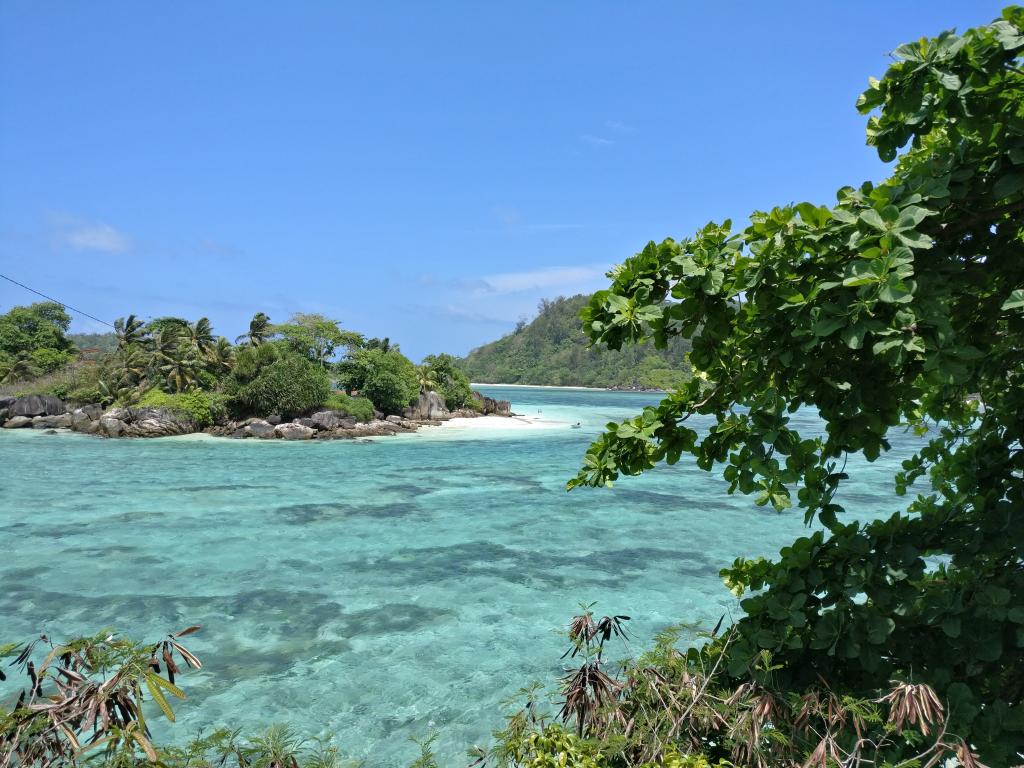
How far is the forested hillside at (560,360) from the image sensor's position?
5492 inches

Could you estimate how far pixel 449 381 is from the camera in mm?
53562

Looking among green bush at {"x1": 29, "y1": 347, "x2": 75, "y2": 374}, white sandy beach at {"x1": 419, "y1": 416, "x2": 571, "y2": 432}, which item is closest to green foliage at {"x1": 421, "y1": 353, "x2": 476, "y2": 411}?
white sandy beach at {"x1": 419, "y1": 416, "x2": 571, "y2": 432}

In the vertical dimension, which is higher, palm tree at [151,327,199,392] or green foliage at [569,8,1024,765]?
palm tree at [151,327,199,392]

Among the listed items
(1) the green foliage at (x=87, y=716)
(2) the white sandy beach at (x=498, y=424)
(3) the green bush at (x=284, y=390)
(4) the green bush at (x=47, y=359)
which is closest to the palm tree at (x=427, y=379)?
(2) the white sandy beach at (x=498, y=424)

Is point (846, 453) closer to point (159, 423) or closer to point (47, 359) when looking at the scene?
point (159, 423)

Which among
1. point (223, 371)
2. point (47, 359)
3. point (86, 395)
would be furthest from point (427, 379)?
point (47, 359)

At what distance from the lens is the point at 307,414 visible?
1471 inches

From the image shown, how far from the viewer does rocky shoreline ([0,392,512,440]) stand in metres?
34.6

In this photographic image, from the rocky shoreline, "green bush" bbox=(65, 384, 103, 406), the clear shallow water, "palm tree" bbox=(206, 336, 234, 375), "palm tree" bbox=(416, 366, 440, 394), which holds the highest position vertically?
"palm tree" bbox=(206, 336, 234, 375)

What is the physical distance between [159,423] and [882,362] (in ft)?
127

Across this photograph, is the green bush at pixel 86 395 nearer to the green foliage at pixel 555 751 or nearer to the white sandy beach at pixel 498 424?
the white sandy beach at pixel 498 424

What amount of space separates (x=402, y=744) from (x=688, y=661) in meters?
3.73

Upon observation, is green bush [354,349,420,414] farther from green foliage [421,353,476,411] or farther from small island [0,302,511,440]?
green foliage [421,353,476,411]

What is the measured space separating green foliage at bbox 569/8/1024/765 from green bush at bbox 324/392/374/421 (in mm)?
37508
